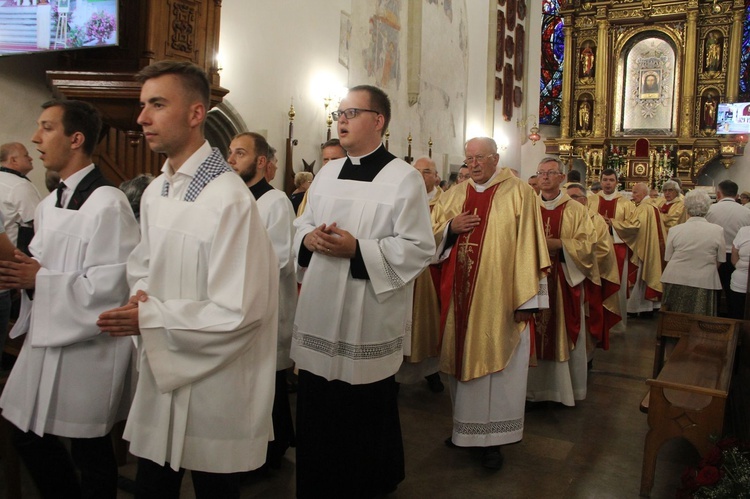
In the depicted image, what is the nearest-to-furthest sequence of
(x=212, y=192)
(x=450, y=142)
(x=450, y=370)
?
1. (x=212, y=192)
2. (x=450, y=370)
3. (x=450, y=142)

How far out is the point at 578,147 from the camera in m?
21.4

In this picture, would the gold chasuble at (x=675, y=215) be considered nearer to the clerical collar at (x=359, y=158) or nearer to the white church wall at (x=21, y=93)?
the clerical collar at (x=359, y=158)

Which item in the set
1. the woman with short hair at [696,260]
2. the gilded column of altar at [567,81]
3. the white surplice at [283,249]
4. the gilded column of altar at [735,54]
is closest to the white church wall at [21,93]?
the white surplice at [283,249]

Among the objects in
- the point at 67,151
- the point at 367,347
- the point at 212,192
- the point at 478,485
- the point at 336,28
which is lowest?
the point at 478,485

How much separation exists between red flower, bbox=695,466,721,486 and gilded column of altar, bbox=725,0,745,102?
20076 mm

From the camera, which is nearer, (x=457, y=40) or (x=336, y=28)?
(x=336, y=28)

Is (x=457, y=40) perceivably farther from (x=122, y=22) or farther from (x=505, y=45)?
(x=122, y=22)

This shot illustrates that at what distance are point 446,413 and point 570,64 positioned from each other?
769 inches

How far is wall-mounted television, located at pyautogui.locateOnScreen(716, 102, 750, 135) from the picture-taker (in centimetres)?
1894

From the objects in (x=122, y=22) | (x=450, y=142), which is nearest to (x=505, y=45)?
(x=450, y=142)

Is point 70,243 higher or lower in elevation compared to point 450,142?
lower

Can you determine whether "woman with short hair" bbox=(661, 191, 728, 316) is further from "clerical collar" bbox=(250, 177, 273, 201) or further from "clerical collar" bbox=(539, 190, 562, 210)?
"clerical collar" bbox=(250, 177, 273, 201)

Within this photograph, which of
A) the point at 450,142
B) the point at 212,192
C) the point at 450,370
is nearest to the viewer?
the point at 212,192

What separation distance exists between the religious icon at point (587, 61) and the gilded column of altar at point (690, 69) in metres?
2.85
